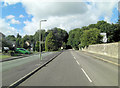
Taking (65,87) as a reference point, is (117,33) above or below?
above

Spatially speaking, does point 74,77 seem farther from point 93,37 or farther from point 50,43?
point 50,43

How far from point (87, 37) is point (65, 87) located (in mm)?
50902

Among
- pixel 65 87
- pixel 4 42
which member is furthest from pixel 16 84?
pixel 4 42

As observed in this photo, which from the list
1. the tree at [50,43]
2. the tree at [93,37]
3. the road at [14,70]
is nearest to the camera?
the road at [14,70]

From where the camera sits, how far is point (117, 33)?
6150cm

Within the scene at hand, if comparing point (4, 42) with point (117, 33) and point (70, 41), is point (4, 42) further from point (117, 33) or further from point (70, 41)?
point (70, 41)

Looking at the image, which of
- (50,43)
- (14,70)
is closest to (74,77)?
(14,70)

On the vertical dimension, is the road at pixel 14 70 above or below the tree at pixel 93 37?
below

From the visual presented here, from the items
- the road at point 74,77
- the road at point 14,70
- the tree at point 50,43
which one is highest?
the tree at point 50,43

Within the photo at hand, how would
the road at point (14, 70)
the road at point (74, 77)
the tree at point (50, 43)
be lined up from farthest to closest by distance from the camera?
the tree at point (50, 43)
the road at point (14, 70)
the road at point (74, 77)

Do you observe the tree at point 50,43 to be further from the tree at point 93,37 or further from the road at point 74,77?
the road at point 74,77

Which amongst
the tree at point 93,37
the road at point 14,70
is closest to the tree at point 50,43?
the tree at point 93,37

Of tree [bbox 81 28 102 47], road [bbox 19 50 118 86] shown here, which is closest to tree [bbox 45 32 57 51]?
tree [bbox 81 28 102 47]

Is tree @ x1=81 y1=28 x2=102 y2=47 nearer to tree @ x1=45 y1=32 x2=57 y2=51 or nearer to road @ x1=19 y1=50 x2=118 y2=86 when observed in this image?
tree @ x1=45 y1=32 x2=57 y2=51
